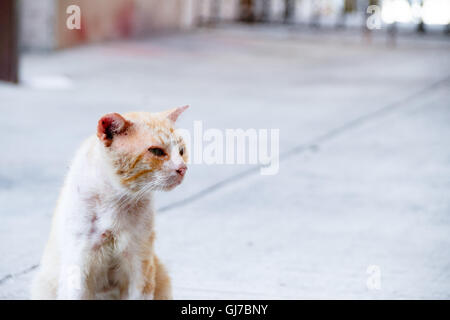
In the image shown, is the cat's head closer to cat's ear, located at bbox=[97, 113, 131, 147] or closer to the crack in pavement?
cat's ear, located at bbox=[97, 113, 131, 147]

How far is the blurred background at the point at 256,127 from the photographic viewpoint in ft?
12.2

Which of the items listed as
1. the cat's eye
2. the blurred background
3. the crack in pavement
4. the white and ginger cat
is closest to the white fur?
the white and ginger cat

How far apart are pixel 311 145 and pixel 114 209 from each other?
14.6ft

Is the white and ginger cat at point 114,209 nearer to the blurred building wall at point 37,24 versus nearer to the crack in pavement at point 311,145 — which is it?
the crack in pavement at point 311,145

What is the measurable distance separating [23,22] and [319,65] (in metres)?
4.85

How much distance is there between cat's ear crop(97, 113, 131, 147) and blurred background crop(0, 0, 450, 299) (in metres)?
1.28

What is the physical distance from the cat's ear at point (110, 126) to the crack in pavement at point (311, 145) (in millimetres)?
1445

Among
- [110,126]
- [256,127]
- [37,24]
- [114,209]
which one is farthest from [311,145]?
[37,24]

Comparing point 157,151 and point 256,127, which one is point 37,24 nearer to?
point 256,127

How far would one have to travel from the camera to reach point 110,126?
7.07ft

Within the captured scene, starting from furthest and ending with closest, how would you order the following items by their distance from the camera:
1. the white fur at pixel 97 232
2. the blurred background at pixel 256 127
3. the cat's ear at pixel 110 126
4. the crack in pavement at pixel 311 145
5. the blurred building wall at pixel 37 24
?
1. the blurred building wall at pixel 37 24
2. the crack in pavement at pixel 311 145
3. the blurred background at pixel 256 127
4. the white fur at pixel 97 232
5. the cat's ear at pixel 110 126

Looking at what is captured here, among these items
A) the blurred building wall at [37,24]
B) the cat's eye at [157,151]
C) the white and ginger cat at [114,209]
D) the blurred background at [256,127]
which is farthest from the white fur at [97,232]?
the blurred building wall at [37,24]

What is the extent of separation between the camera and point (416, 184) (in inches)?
215
